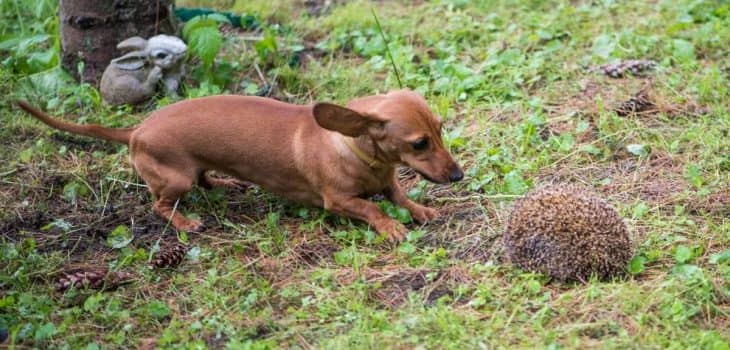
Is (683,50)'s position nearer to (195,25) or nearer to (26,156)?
(195,25)

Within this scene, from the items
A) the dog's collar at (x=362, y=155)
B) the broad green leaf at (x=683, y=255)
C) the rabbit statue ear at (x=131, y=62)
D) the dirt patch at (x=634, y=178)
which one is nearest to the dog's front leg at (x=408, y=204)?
the dog's collar at (x=362, y=155)

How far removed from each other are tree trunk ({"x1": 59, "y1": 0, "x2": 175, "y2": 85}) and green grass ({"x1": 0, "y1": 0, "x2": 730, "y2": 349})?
209mm

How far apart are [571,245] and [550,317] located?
34 centimetres

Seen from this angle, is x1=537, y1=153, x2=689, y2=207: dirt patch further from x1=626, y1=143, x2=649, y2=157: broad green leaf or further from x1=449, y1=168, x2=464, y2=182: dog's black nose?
x1=449, y1=168, x2=464, y2=182: dog's black nose

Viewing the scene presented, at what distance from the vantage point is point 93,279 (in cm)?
464

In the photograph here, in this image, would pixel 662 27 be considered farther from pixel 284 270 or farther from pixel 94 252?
pixel 94 252

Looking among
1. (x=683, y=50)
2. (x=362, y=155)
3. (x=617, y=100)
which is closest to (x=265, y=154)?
(x=362, y=155)

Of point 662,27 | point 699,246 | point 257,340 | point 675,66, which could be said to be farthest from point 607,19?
point 257,340

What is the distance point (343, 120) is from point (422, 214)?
2.45 ft

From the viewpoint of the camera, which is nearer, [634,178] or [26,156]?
[634,178]

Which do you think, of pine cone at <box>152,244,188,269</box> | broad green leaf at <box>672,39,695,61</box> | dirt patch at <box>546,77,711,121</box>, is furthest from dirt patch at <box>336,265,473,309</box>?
broad green leaf at <box>672,39,695,61</box>

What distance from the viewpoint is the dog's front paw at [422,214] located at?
16.8 ft

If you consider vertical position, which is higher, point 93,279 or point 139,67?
point 139,67

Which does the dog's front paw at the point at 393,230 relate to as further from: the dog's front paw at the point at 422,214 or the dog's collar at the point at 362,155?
the dog's collar at the point at 362,155
